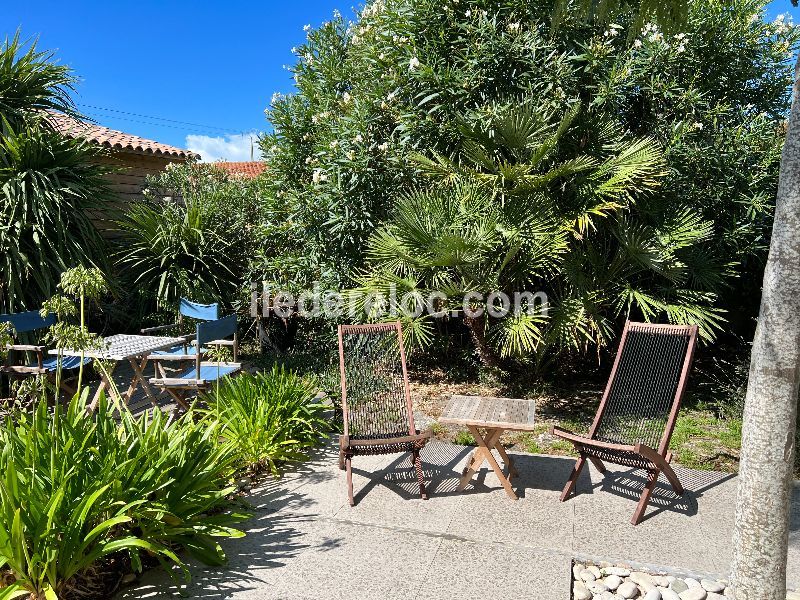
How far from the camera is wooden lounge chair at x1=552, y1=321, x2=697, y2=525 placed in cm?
363

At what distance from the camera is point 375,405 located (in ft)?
19.0

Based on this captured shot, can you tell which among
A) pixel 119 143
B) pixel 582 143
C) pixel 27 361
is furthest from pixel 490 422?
pixel 119 143

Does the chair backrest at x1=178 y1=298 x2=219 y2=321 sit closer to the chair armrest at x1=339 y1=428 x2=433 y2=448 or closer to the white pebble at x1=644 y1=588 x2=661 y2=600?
the chair armrest at x1=339 y1=428 x2=433 y2=448

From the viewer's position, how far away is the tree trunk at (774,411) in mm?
2207

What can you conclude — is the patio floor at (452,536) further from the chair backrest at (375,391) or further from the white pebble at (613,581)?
the chair backrest at (375,391)

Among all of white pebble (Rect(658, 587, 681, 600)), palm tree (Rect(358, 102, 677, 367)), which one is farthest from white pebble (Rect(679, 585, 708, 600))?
palm tree (Rect(358, 102, 677, 367))

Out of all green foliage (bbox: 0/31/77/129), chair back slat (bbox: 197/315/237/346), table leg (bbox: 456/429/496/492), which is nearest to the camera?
table leg (bbox: 456/429/496/492)

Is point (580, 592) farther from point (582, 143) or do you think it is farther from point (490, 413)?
point (582, 143)

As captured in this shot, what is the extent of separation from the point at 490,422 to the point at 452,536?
30.5 inches

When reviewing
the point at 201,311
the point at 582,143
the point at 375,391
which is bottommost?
the point at 375,391

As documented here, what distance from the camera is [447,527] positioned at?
135 inches

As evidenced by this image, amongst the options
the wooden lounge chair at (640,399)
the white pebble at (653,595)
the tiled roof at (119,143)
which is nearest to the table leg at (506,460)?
the wooden lounge chair at (640,399)

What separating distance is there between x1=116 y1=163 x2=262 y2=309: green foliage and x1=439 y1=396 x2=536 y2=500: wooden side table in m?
5.22

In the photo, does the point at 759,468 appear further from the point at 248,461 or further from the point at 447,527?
the point at 248,461
